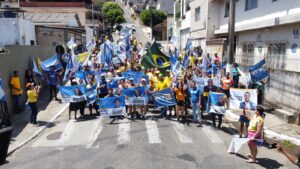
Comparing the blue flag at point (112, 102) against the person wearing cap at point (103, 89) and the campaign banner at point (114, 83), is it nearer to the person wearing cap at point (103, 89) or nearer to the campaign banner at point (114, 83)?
the person wearing cap at point (103, 89)

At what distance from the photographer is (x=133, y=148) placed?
364 inches

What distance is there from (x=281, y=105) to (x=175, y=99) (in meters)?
4.59

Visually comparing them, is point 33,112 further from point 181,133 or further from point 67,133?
point 181,133

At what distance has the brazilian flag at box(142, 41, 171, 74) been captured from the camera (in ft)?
47.5

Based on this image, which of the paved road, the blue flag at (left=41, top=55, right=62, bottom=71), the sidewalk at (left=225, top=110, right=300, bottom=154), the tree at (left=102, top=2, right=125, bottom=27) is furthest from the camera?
the tree at (left=102, top=2, right=125, bottom=27)

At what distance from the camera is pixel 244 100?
10398 mm

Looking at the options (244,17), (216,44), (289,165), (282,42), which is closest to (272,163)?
(289,165)

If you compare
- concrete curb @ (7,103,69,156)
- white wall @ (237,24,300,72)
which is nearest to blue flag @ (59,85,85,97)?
concrete curb @ (7,103,69,156)

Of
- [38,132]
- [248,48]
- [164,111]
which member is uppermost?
[248,48]

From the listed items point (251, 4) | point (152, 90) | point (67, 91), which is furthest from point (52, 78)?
point (251, 4)

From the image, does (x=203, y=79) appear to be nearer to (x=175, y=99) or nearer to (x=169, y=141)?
(x=175, y=99)

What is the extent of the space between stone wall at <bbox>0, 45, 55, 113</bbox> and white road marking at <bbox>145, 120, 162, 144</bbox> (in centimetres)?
595

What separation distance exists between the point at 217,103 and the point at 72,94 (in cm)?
590

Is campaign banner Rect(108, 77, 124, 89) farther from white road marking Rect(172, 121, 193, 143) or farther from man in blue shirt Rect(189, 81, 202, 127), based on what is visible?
man in blue shirt Rect(189, 81, 202, 127)
